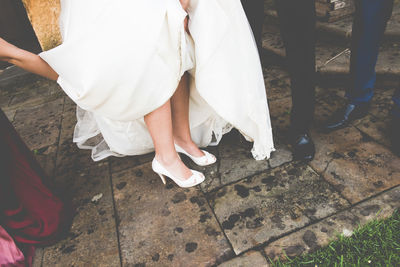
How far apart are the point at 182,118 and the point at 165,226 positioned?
0.66m

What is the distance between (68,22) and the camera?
1312 millimetres

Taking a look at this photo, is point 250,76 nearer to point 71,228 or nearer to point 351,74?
point 351,74

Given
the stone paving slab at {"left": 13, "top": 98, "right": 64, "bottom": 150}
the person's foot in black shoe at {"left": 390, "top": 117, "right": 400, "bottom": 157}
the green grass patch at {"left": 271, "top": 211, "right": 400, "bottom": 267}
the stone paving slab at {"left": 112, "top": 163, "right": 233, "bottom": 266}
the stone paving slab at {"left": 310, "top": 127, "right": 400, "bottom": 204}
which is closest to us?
the green grass patch at {"left": 271, "top": 211, "right": 400, "bottom": 267}

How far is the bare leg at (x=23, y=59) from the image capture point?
1189 mm

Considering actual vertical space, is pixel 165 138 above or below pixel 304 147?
above

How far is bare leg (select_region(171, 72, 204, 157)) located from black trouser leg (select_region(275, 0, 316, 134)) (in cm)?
62

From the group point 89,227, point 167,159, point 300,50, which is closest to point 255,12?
point 300,50

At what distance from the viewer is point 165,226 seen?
4.77 feet

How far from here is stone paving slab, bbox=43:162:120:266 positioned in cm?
138

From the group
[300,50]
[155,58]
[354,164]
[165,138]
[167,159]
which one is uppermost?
[155,58]

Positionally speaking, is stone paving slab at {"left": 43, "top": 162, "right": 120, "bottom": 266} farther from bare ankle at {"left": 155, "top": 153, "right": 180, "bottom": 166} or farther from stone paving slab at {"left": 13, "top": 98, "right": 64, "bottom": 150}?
stone paving slab at {"left": 13, "top": 98, "right": 64, "bottom": 150}

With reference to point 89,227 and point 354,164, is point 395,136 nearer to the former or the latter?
point 354,164

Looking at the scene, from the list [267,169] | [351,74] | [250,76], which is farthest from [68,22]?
[351,74]

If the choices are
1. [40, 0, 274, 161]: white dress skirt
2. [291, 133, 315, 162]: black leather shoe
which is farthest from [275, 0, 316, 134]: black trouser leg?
[40, 0, 274, 161]: white dress skirt
